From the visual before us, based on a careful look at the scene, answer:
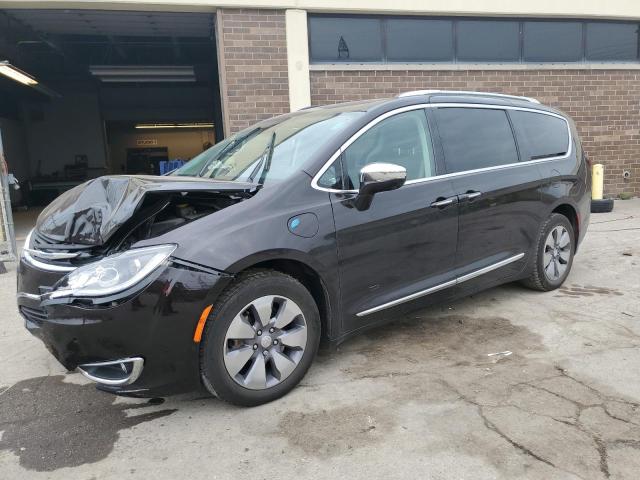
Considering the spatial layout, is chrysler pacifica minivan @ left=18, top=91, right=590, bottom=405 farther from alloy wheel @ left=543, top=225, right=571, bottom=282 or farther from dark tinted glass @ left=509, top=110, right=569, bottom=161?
alloy wheel @ left=543, top=225, right=571, bottom=282

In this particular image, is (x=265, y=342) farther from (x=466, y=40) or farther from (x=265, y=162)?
(x=466, y=40)

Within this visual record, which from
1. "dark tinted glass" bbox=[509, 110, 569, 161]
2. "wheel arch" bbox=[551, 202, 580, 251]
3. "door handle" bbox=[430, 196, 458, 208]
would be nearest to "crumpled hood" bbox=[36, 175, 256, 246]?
"door handle" bbox=[430, 196, 458, 208]

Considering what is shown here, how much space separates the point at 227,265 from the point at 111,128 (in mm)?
20641

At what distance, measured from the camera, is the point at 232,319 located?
271 cm

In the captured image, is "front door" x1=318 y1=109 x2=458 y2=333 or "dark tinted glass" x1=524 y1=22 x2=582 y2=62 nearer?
"front door" x1=318 y1=109 x2=458 y2=333

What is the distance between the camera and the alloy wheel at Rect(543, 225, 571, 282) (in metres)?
4.66

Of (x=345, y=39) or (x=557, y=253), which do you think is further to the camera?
(x=345, y=39)

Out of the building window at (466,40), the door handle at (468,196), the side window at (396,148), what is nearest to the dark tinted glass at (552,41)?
the building window at (466,40)

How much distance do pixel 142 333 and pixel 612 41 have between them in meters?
12.2

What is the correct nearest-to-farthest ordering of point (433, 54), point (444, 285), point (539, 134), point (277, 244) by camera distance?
point (277, 244)
point (444, 285)
point (539, 134)
point (433, 54)

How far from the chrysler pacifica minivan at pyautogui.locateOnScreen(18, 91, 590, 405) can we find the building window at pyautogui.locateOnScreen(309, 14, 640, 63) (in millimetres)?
5798

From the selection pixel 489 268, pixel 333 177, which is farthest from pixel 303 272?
pixel 489 268

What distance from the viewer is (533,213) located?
4375 millimetres

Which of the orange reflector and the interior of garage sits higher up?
the interior of garage
